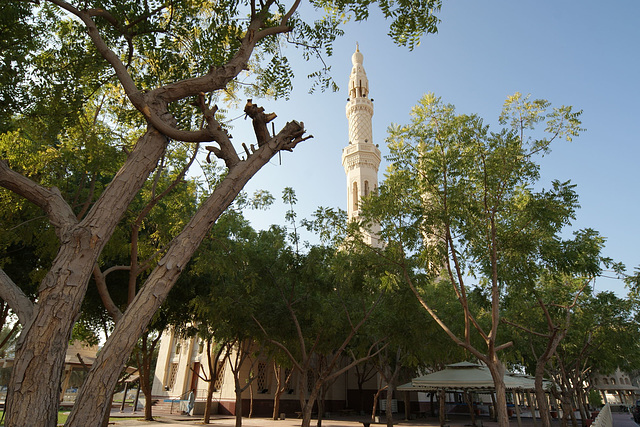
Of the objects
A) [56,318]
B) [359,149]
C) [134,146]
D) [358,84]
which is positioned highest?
[358,84]

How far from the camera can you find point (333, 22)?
26.3 ft

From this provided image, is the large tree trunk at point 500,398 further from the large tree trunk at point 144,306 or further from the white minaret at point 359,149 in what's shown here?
the white minaret at point 359,149

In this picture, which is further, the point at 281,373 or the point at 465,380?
the point at 281,373

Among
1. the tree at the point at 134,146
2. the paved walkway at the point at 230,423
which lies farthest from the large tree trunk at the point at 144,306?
the paved walkway at the point at 230,423

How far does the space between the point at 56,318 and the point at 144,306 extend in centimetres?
70

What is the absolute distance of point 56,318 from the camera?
3342 mm

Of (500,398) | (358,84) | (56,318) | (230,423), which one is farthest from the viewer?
(358,84)

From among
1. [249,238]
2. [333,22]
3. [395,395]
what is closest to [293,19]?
[333,22]

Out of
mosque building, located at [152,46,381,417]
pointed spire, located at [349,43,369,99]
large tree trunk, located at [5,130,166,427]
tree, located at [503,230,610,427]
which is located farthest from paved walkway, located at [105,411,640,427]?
pointed spire, located at [349,43,369,99]

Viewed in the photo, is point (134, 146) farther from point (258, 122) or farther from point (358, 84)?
point (358, 84)

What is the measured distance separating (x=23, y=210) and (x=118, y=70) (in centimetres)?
793

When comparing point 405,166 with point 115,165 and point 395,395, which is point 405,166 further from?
point 395,395

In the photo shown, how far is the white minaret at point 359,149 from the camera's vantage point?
39719 mm

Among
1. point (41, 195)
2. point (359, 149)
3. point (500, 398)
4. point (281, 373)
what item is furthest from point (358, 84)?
point (41, 195)
